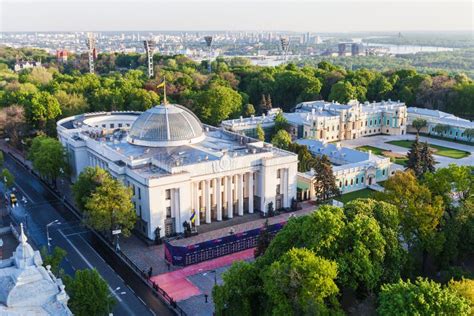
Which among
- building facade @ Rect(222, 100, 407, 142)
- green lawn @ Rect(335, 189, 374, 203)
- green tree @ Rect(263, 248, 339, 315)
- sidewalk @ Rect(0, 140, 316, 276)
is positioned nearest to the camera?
green tree @ Rect(263, 248, 339, 315)

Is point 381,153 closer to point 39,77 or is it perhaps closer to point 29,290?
point 29,290

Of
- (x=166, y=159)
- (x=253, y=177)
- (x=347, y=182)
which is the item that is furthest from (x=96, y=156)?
(x=347, y=182)

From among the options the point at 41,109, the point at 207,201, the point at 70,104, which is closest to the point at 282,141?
the point at 207,201

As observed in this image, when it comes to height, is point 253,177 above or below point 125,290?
above

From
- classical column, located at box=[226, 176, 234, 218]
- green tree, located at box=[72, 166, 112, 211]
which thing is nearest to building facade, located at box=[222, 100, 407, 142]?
classical column, located at box=[226, 176, 234, 218]

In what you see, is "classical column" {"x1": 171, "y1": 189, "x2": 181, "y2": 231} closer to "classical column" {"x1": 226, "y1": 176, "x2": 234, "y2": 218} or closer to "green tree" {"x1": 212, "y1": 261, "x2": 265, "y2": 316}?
"classical column" {"x1": 226, "y1": 176, "x2": 234, "y2": 218}

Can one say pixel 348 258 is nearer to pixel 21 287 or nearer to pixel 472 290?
pixel 472 290
